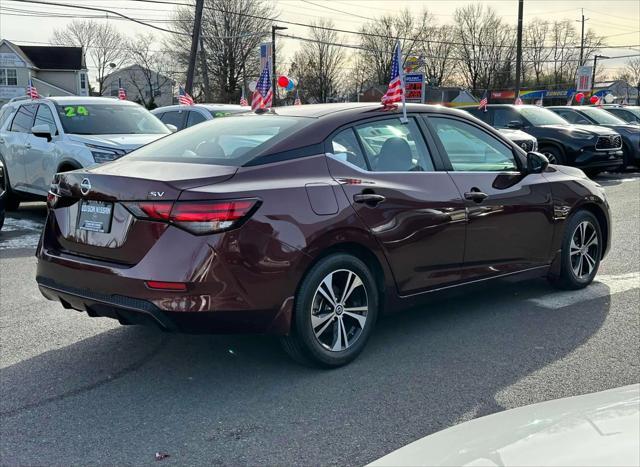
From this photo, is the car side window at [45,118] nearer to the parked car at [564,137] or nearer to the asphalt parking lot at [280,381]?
the asphalt parking lot at [280,381]

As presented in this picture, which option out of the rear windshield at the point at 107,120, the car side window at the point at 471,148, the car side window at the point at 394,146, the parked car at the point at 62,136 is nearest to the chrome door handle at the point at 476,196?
the car side window at the point at 471,148

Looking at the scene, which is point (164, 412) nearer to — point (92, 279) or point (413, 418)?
point (92, 279)

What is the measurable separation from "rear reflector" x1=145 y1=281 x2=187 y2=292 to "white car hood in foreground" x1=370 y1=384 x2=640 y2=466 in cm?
189

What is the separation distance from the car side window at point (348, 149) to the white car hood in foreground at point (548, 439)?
2419mm

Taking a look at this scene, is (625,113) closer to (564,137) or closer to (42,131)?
(564,137)

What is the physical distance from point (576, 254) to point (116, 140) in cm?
603

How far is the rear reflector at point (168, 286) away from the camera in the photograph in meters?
3.52

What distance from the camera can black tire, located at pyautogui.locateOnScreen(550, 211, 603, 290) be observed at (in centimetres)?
568

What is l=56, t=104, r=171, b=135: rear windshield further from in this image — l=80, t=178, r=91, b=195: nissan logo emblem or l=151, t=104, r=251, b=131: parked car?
l=80, t=178, r=91, b=195: nissan logo emblem

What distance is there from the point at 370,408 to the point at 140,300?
135cm

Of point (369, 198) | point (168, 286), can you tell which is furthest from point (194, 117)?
point (168, 286)

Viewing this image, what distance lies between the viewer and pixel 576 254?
5840mm

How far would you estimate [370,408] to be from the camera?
3600 millimetres

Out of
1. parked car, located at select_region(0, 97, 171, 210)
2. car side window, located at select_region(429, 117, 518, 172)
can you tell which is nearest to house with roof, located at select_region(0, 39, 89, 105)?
parked car, located at select_region(0, 97, 171, 210)
